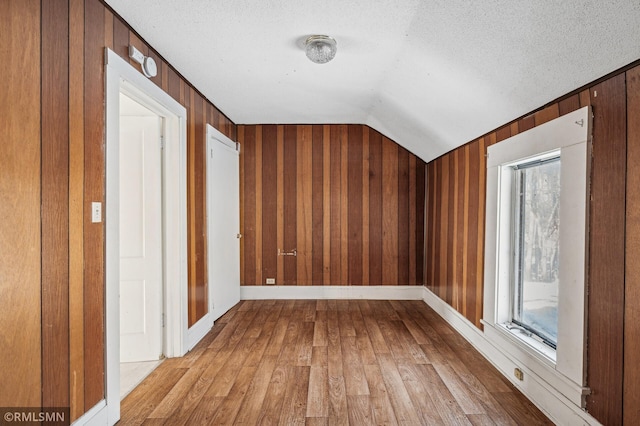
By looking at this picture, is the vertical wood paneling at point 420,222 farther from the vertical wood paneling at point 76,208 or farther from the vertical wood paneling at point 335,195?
the vertical wood paneling at point 76,208

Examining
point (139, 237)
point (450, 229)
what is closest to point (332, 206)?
point (450, 229)

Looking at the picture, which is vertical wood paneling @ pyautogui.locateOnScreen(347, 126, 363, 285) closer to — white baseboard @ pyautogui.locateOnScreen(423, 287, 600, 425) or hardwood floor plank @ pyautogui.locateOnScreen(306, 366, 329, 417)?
white baseboard @ pyautogui.locateOnScreen(423, 287, 600, 425)

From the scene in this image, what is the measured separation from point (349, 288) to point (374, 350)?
5.60ft

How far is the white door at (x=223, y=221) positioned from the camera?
3604mm

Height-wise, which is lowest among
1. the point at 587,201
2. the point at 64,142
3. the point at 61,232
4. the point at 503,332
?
the point at 503,332

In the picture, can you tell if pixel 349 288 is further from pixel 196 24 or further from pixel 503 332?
pixel 196 24

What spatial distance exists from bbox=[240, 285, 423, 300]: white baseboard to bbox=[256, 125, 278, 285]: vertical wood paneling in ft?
0.56

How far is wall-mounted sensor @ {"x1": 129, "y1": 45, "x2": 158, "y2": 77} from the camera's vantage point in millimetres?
2131

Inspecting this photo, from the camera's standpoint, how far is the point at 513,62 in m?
1.93

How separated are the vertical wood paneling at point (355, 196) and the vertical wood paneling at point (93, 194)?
3195 mm

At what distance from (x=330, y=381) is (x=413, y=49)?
2.33m

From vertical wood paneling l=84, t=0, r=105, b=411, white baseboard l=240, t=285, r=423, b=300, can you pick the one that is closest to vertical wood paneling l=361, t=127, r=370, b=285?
white baseboard l=240, t=285, r=423, b=300

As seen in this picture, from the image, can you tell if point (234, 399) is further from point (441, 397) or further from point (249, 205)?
point (249, 205)

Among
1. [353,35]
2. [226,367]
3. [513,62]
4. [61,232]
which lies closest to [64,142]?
[61,232]
